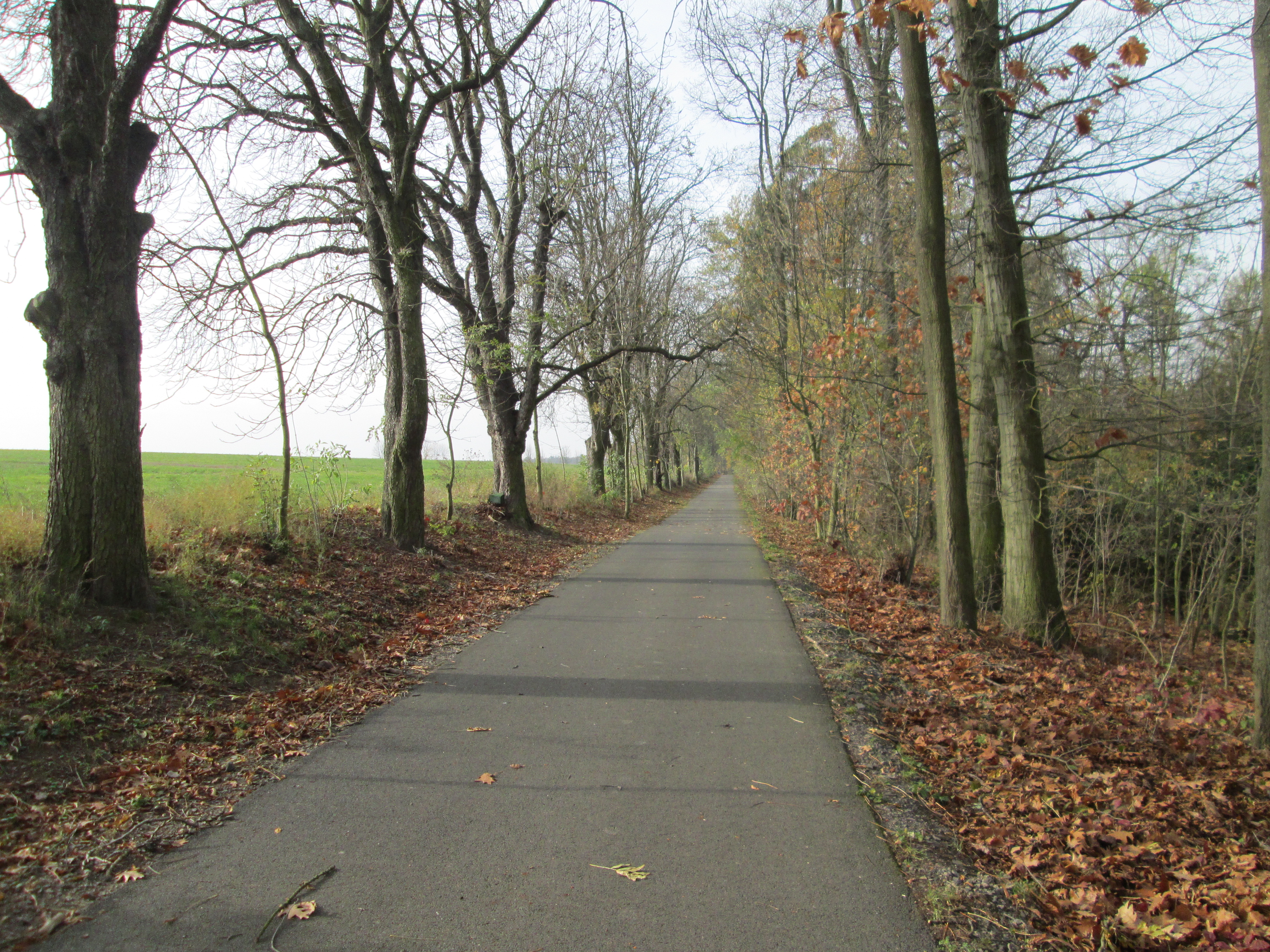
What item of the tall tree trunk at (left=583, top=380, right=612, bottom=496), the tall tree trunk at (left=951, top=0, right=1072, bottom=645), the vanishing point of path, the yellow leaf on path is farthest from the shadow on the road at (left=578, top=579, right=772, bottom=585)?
the tall tree trunk at (left=583, top=380, right=612, bottom=496)

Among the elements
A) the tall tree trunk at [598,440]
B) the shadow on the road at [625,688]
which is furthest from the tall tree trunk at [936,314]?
the tall tree trunk at [598,440]

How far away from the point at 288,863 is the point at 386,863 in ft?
1.46

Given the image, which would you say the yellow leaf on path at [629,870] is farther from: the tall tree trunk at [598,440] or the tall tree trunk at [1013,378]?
the tall tree trunk at [598,440]

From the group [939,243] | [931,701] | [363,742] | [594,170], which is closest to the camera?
[363,742]

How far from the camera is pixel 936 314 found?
841 cm

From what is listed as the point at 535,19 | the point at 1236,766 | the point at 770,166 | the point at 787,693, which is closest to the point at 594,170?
the point at 770,166

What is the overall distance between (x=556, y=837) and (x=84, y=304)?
19.2 ft

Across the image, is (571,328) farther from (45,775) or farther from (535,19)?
(45,775)

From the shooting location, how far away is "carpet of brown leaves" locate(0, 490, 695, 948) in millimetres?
3670

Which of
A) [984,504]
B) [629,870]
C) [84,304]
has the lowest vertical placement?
[629,870]

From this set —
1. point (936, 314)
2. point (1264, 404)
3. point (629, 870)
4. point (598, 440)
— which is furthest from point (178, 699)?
point (598, 440)

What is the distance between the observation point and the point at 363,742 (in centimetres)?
507

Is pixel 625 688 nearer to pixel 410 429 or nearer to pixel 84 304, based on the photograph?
pixel 84 304

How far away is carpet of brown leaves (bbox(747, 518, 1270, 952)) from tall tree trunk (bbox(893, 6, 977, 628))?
121 centimetres
